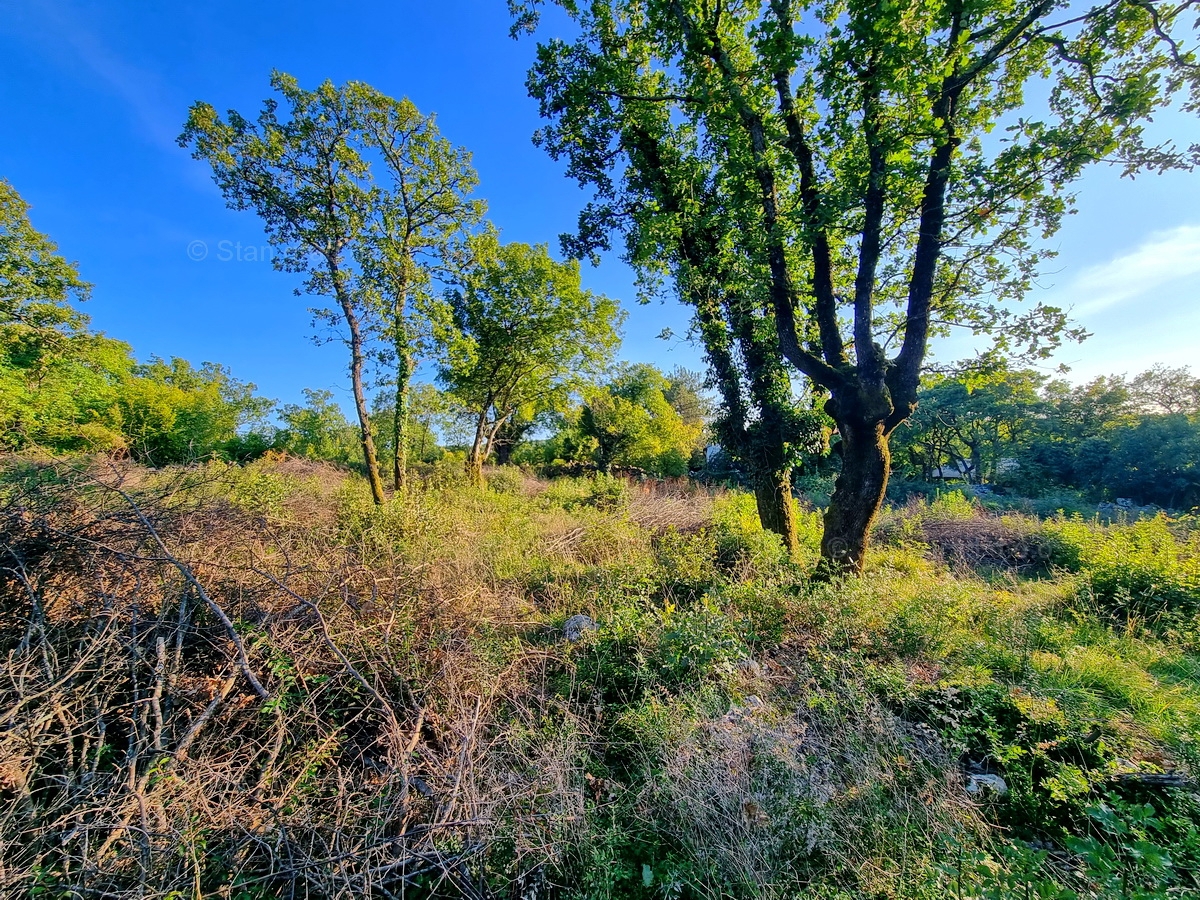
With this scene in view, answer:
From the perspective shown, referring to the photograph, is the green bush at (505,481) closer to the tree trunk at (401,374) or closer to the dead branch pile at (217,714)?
the tree trunk at (401,374)

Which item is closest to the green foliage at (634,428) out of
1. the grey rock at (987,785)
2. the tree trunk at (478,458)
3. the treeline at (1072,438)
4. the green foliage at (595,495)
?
the tree trunk at (478,458)

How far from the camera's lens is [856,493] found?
5562mm

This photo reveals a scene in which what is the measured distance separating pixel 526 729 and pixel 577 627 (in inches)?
57.9

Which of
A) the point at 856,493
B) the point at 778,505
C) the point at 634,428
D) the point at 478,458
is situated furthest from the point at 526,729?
the point at 634,428

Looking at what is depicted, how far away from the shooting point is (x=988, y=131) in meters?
5.03

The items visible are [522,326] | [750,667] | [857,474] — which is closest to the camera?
[750,667]

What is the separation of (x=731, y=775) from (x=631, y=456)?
18463 millimetres

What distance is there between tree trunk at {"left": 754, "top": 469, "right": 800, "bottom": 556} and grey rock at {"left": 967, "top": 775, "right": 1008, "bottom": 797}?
405 centimetres

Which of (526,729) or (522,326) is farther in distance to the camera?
(522,326)

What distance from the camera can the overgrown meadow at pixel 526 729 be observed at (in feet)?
6.81

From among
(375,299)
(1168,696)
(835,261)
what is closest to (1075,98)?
(835,261)

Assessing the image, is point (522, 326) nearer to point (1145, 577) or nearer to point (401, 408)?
point (401, 408)

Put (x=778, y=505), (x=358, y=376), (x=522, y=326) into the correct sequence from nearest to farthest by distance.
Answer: (x=778, y=505), (x=358, y=376), (x=522, y=326)

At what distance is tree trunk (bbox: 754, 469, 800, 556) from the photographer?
6828mm
